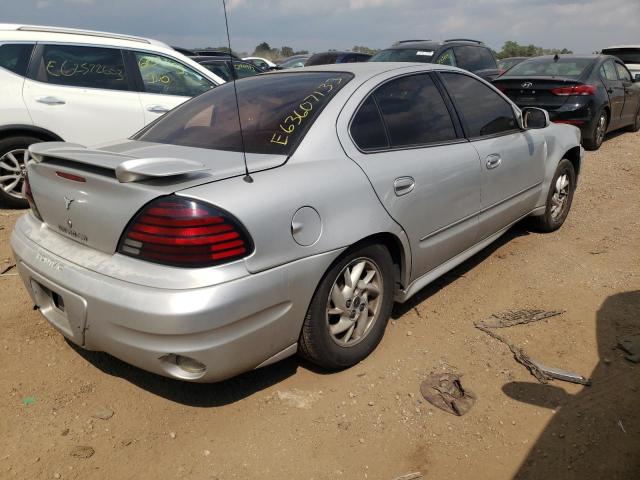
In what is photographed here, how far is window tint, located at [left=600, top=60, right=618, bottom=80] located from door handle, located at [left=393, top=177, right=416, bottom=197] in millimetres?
7100

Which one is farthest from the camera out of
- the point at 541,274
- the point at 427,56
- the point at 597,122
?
the point at 427,56

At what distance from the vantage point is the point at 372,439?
235cm

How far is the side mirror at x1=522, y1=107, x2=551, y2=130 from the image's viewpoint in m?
4.12

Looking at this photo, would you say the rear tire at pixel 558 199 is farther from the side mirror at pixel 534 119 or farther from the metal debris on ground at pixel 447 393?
the metal debris on ground at pixel 447 393

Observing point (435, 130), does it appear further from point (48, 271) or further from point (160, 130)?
point (48, 271)

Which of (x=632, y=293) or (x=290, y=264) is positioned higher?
(x=290, y=264)

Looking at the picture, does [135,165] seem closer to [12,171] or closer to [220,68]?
[12,171]

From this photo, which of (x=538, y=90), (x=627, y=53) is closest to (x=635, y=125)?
(x=538, y=90)

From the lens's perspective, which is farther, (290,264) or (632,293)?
(632,293)

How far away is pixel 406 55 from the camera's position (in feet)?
31.2

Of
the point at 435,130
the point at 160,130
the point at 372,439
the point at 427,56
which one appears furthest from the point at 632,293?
the point at 427,56

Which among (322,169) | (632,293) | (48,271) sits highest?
(322,169)

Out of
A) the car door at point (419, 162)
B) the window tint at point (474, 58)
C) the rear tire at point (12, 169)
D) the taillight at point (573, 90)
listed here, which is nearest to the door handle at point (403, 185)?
the car door at point (419, 162)

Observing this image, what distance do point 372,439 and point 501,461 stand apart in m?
0.55
